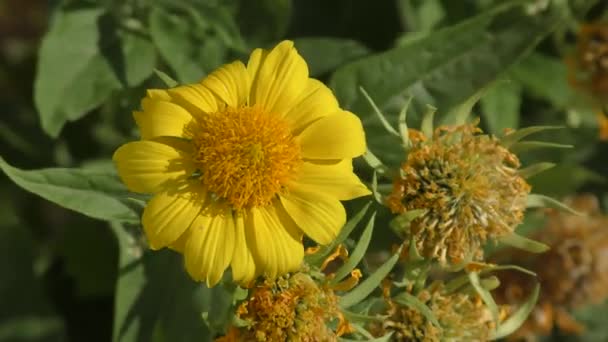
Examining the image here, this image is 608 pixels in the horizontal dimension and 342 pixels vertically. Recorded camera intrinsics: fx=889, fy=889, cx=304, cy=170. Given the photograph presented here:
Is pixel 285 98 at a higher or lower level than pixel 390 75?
higher

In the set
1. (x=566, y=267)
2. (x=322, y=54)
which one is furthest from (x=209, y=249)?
(x=566, y=267)

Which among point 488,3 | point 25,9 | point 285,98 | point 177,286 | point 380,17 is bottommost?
point 25,9

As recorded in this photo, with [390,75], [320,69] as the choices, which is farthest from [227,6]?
[390,75]

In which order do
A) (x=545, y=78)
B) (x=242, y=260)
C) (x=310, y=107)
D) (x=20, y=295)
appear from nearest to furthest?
(x=242, y=260) < (x=310, y=107) < (x=545, y=78) < (x=20, y=295)

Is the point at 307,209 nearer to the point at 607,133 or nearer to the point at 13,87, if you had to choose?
the point at 607,133

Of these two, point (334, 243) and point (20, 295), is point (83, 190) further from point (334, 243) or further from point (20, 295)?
point (20, 295)

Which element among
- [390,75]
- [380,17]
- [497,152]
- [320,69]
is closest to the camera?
[497,152]
